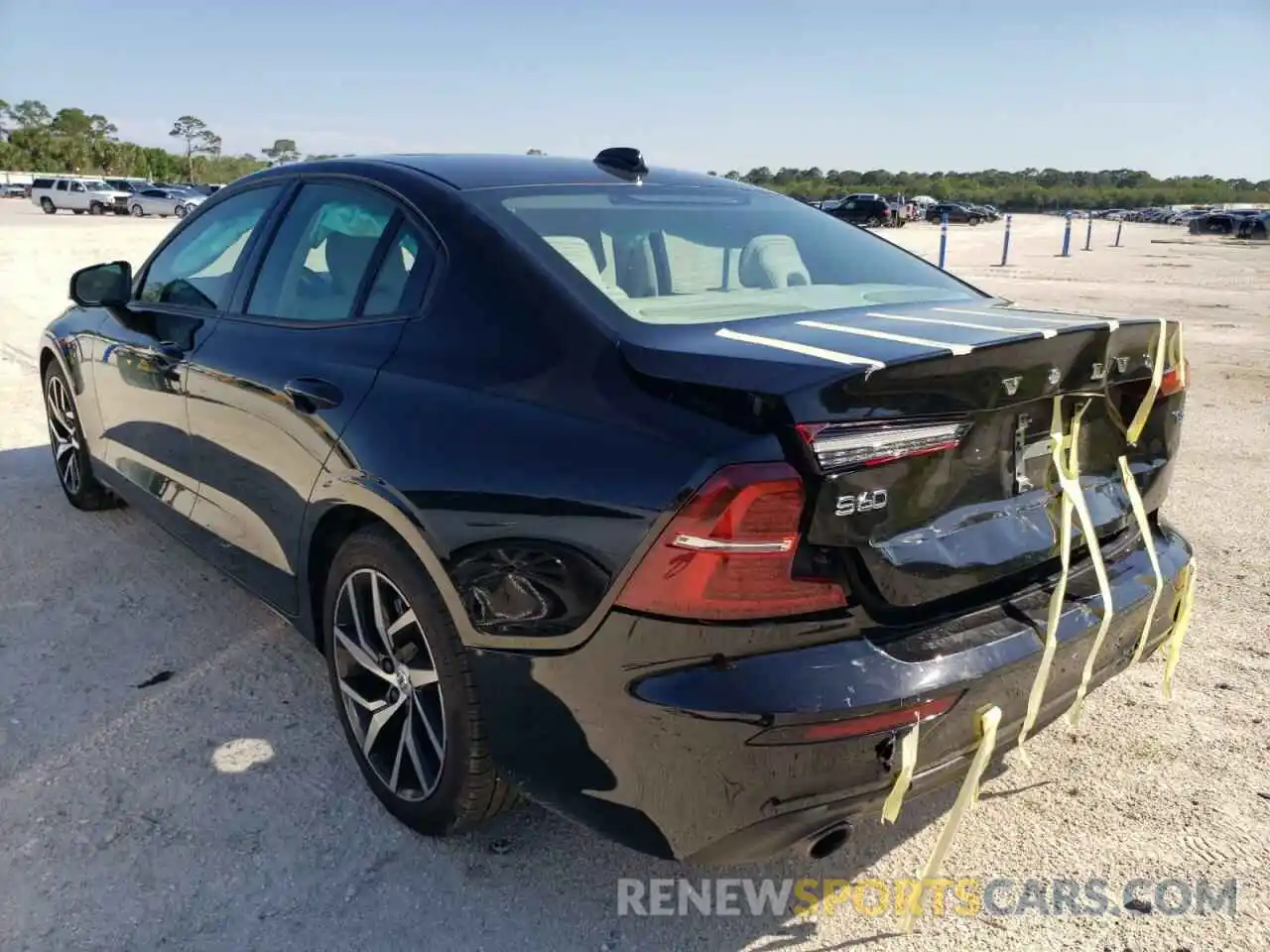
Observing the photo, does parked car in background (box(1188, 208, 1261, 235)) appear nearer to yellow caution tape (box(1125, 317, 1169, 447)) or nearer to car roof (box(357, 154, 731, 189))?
car roof (box(357, 154, 731, 189))

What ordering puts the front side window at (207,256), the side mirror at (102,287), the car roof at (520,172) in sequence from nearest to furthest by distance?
the car roof at (520,172), the front side window at (207,256), the side mirror at (102,287)

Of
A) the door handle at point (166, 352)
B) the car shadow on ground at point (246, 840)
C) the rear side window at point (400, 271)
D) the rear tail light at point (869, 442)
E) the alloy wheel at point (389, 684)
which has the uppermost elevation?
the rear side window at point (400, 271)

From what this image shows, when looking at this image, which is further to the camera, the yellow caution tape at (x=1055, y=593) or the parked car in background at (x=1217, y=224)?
the parked car in background at (x=1217, y=224)

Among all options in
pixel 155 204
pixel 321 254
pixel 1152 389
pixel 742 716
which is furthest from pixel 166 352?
pixel 155 204

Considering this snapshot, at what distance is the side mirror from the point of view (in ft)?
13.1

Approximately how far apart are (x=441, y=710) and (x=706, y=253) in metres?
1.50

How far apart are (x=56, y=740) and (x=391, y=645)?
124 centimetres

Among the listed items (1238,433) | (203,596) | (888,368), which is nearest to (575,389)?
(888,368)

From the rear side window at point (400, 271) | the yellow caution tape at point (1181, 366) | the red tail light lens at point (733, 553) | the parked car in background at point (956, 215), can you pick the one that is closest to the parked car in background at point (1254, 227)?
the parked car in background at point (956, 215)

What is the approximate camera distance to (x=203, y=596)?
158 inches

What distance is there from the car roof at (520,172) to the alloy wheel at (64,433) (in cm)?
266

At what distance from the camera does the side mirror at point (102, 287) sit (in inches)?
157

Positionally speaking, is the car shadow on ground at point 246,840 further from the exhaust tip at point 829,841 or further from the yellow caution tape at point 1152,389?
the yellow caution tape at point 1152,389

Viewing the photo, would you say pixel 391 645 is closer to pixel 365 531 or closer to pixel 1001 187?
pixel 365 531
